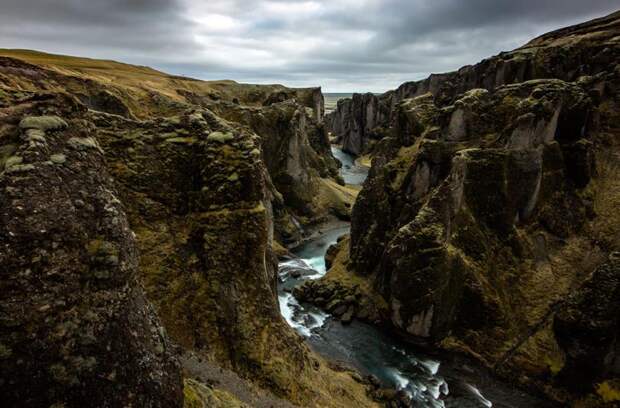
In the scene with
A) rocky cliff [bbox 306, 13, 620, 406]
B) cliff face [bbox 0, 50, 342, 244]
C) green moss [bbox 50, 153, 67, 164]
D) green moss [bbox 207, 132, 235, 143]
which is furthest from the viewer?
cliff face [bbox 0, 50, 342, 244]

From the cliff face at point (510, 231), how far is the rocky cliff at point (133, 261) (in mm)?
15941

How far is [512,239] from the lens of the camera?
46031 mm

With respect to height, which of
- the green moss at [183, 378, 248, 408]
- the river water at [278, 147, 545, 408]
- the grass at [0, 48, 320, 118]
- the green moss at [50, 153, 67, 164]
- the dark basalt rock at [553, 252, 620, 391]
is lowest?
the river water at [278, 147, 545, 408]

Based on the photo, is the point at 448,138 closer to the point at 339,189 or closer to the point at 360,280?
the point at 360,280

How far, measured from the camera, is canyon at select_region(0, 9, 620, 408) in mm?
9797

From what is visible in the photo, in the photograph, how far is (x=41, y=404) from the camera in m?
8.54

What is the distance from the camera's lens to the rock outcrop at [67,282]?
8.73 metres

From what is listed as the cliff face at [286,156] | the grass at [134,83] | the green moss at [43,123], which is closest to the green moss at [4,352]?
the green moss at [43,123]

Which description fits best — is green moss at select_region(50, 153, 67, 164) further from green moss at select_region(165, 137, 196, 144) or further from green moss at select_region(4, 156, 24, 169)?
green moss at select_region(165, 137, 196, 144)

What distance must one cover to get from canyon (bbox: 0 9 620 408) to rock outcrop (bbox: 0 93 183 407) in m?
0.05

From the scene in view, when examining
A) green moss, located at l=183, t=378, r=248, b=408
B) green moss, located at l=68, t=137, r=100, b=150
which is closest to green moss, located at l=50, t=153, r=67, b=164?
green moss, located at l=68, t=137, r=100, b=150

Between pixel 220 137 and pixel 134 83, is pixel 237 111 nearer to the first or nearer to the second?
pixel 134 83

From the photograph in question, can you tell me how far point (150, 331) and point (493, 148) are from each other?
45.8 metres

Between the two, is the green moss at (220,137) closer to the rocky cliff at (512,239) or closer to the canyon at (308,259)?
Result: the canyon at (308,259)
